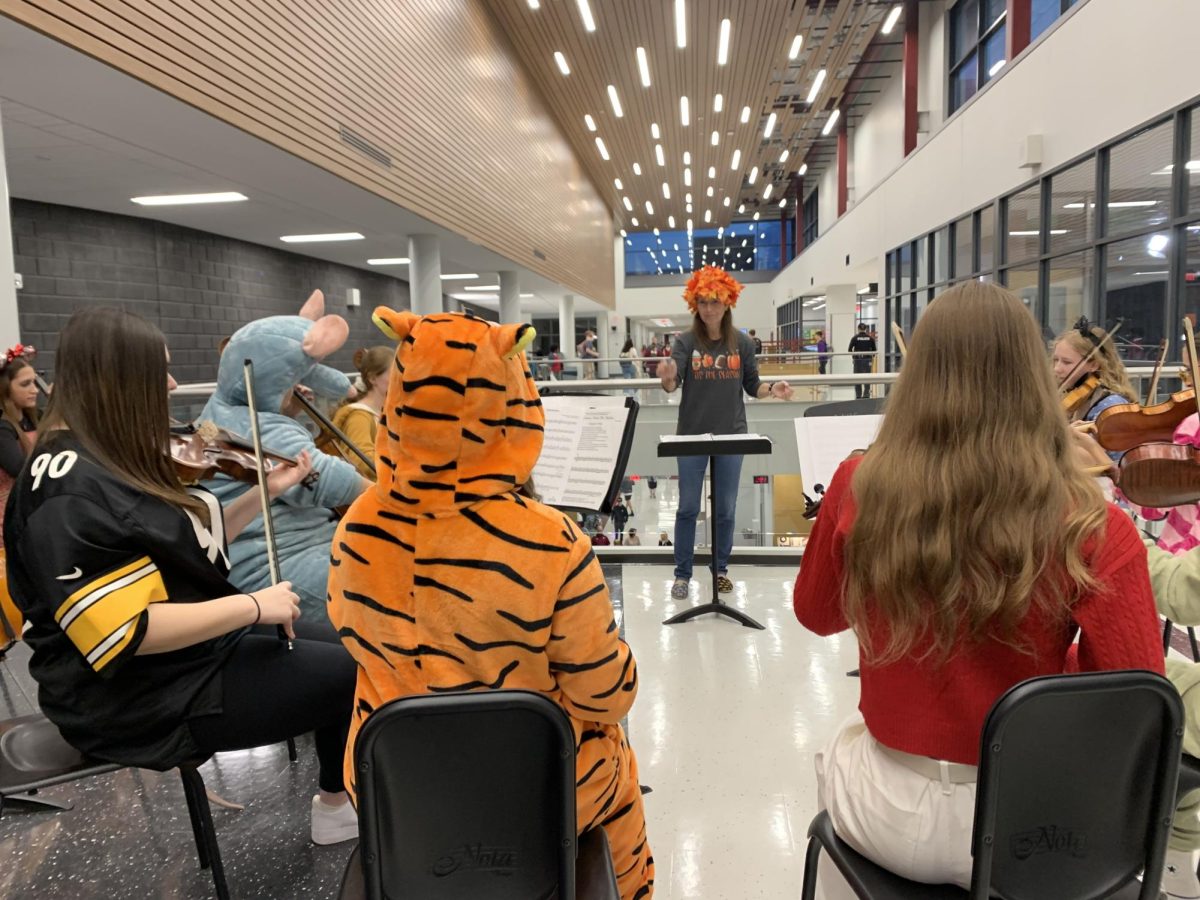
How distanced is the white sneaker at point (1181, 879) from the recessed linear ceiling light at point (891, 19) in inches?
491

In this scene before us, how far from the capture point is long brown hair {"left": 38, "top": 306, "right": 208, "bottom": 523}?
1441 mm

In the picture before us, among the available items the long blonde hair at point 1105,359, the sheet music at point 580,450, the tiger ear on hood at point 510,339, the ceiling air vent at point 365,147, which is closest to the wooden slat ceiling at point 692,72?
the ceiling air vent at point 365,147

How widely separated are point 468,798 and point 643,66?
12338mm

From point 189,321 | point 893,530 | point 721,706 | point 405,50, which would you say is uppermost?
point 405,50

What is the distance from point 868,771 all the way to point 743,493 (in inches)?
166

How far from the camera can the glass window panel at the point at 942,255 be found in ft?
33.8

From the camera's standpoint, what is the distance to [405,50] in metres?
7.19

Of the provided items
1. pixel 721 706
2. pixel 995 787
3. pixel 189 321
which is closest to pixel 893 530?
pixel 995 787

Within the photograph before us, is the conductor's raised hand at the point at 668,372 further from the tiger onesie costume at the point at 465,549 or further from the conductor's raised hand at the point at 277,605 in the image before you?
the tiger onesie costume at the point at 465,549

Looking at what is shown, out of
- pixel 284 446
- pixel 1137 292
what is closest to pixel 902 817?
pixel 284 446

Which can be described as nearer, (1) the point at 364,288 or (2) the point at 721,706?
(2) the point at 721,706

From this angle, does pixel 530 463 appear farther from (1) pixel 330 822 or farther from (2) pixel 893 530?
(1) pixel 330 822

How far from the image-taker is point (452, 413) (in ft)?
3.30

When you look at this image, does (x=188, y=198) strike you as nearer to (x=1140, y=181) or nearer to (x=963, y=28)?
(x=1140, y=181)
